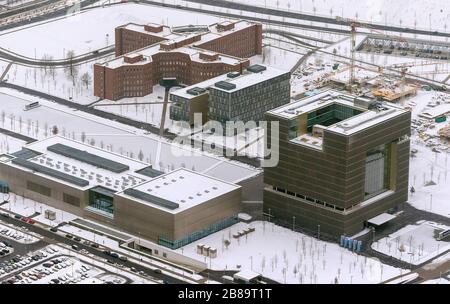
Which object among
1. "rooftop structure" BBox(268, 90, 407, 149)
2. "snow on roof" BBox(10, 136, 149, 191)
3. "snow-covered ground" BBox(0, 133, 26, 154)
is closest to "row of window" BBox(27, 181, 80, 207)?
"snow on roof" BBox(10, 136, 149, 191)

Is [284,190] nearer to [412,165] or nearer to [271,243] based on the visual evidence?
[271,243]

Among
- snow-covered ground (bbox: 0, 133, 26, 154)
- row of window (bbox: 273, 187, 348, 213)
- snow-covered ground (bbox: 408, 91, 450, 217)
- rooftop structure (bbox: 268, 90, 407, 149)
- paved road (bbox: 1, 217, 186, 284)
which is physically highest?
rooftop structure (bbox: 268, 90, 407, 149)

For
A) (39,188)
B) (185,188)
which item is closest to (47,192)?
(39,188)

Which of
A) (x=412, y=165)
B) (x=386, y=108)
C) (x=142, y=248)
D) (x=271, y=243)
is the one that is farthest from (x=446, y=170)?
(x=142, y=248)

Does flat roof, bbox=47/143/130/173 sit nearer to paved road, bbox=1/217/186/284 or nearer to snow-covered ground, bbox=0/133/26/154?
snow-covered ground, bbox=0/133/26/154

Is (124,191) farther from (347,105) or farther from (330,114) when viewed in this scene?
(347,105)

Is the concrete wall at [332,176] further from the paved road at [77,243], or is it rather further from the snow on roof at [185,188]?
the paved road at [77,243]
